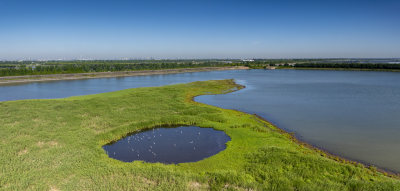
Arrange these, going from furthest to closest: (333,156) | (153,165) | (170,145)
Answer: (170,145), (333,156), (153,165)

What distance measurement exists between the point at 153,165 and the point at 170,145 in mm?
→ 3488

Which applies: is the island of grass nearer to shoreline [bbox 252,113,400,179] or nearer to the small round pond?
shoreline [bbox 252,113,400,179]

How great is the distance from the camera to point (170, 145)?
1495 centimetres

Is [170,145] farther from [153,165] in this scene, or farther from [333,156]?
[333,156]

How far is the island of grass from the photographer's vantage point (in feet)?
31.4

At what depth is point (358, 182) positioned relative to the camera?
9.53 m

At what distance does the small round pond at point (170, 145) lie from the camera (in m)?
13.2

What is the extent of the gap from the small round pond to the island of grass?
29.6 inches

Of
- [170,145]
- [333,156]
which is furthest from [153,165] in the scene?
[333,156]

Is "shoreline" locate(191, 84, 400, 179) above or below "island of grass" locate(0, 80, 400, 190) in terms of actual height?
below

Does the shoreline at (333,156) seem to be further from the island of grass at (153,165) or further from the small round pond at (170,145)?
the small round pond at (170,145)

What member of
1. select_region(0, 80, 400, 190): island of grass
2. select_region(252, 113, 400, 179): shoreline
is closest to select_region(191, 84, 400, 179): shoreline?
select_region(252, 113, 400, 179): shoreline

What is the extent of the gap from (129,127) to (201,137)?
19.4ft

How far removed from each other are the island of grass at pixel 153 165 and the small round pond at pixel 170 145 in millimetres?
751
